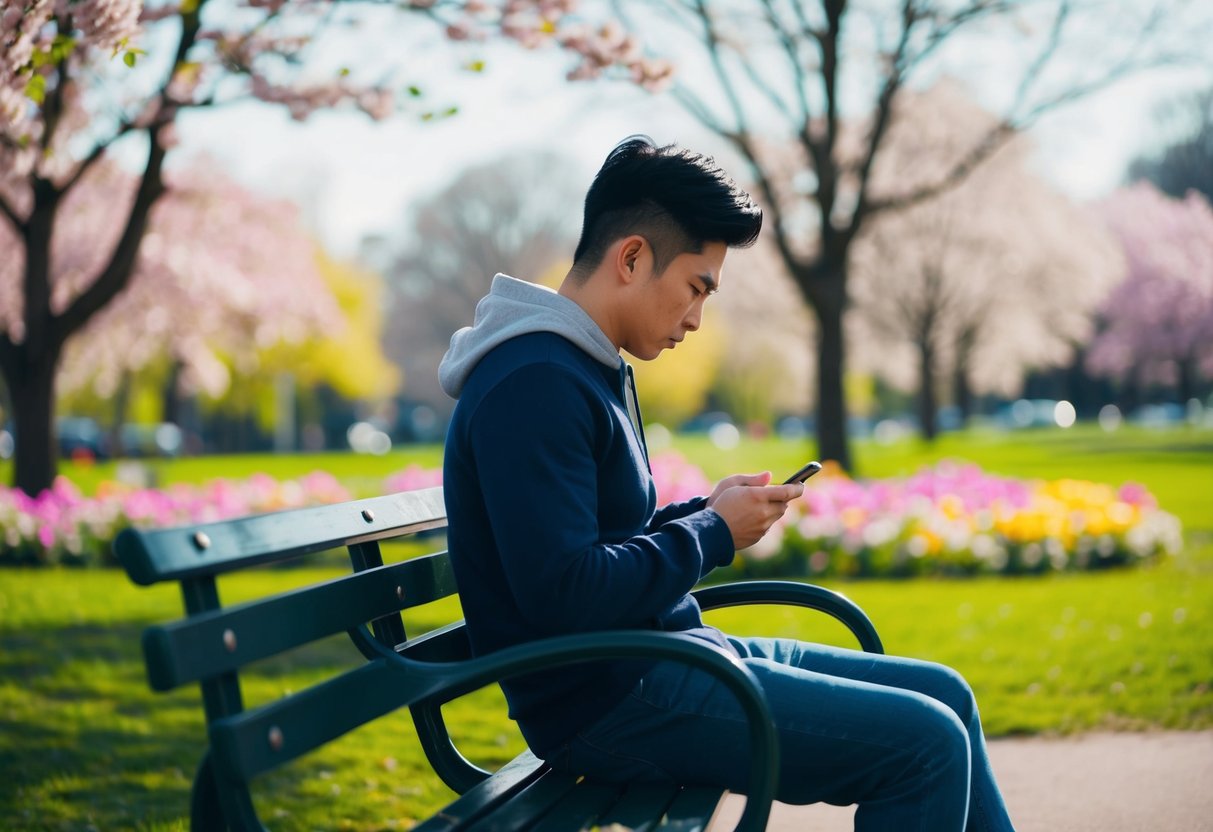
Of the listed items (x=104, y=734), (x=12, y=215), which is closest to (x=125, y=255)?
(x=12, y=215)

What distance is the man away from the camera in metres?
2.10

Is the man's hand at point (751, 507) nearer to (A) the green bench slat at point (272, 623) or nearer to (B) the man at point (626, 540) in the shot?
(B) the man at point (626, 540)

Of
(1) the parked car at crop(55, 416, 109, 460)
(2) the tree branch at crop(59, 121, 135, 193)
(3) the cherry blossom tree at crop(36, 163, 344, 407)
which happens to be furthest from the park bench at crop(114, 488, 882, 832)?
(1) the parked car at crop(55, 416, 109, 460)

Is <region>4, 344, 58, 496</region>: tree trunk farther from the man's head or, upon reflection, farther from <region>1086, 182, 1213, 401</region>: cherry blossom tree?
<region>1086, 182, 1213, 401</region>: cherry blossom tree

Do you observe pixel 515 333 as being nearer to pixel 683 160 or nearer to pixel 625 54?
pixel 683 160

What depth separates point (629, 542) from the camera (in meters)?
2.21

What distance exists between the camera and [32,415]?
12.0m

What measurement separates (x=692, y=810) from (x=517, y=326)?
2.98 ft

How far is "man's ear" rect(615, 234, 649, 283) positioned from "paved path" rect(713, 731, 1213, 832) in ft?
6.51

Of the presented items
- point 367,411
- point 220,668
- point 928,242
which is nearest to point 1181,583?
point 220,668

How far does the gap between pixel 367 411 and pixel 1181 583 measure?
64045mm

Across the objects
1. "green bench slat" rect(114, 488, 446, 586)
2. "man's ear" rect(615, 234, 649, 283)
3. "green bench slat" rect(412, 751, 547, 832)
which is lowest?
"green bench slat" rect(412, 751, 547, 832)

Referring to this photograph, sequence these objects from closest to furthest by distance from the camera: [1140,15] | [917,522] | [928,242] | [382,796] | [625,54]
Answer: [382,796], [625,54], [917,522], [1140,15], [928,242]

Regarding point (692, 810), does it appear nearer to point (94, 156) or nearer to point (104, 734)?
point (104, 734)
